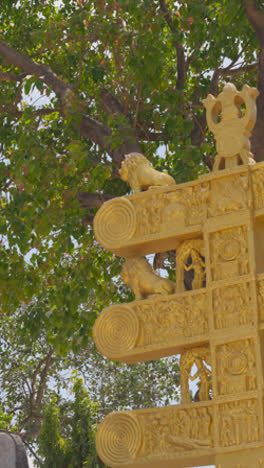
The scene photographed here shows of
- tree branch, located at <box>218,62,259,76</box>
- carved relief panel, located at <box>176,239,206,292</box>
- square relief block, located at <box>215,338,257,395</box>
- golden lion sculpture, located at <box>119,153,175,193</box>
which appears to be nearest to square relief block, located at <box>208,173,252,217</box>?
carved relief panel, located at <box>176,239,206,292</box>

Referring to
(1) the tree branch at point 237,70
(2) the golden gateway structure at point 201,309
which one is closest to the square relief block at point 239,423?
(2) the golden gateway structure at point 201,309

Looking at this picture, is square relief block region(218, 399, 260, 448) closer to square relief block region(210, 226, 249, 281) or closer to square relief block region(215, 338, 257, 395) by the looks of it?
square relief block region(215, 338, 257, 395)

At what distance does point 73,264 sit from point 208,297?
158 inches

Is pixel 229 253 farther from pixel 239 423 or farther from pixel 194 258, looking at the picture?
pixel 239 423

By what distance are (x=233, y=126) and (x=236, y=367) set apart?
1157 millimetres

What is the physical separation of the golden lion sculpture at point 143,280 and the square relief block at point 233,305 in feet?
1.00

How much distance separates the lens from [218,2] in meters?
7.55

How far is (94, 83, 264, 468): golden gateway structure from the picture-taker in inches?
146

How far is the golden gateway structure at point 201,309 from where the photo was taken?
3.70 m

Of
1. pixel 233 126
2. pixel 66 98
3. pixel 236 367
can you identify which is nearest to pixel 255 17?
pixel 66 98

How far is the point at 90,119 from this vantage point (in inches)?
300

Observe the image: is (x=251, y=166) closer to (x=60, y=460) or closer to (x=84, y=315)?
(x=84, y=315)

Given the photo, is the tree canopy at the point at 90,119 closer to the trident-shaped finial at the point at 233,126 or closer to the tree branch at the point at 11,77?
the tree branch at the point at 11,77

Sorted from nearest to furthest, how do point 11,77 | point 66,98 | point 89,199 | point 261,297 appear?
point 261,297, point 66,98, point 89,199, point 11,77
